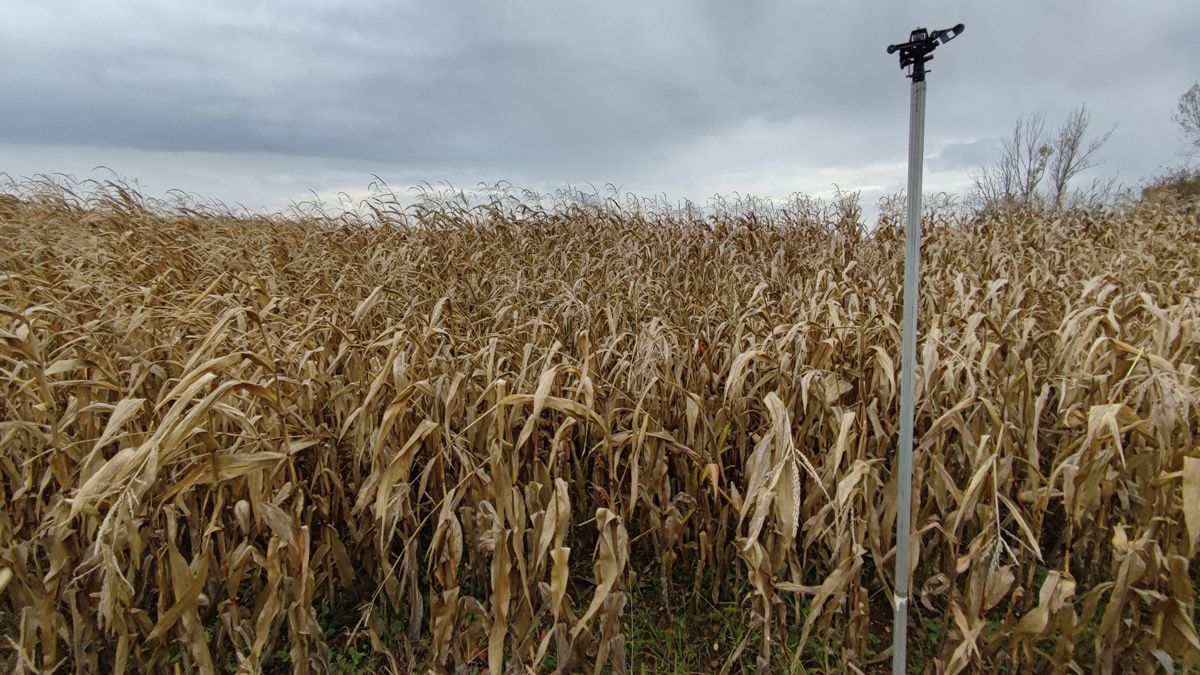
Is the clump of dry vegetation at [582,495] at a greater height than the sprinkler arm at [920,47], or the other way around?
the sprinkler arm at [920,47]

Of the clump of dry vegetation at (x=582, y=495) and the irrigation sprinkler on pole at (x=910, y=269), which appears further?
the clump of dry vegetation at (x=582, y=495)

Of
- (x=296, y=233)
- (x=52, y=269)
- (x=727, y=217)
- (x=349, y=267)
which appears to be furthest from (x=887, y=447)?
(x=296, y=233)

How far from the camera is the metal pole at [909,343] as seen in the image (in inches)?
47.0

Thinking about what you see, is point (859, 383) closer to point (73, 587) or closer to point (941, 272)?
point (73, 587)

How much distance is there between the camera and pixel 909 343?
4.07 feet

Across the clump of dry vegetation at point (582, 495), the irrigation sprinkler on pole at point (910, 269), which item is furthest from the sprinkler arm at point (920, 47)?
the clump of dry vegetation at point (582, 495)

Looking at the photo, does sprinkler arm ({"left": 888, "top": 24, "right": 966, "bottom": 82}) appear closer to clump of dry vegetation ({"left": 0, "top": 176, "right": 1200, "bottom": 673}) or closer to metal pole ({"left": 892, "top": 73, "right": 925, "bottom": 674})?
metal pole ({"left": 892, "top": 73, "right": 925, "bottom": 674})

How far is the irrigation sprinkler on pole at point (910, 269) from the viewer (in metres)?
1.19

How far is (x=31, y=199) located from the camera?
5.66 m

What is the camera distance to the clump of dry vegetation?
139 centimetres

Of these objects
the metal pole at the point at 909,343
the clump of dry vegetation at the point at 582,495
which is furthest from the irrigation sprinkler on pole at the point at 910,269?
the clump of dry vegetation at the point at 582,495

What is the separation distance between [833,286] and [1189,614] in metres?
1.63

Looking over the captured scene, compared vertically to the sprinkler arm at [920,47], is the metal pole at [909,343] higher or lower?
lower

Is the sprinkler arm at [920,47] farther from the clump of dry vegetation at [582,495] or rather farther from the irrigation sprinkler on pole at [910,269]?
the clump of dry vegetation at [582,495]
